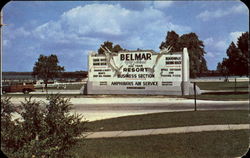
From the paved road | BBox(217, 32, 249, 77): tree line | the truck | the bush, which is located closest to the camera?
the bush

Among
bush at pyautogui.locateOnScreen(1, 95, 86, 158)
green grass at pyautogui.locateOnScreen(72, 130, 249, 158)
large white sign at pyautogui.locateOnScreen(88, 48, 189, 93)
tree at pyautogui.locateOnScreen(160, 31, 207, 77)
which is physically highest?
tree at pyautogui.locateOnScreen(160, 31, 207, 77)

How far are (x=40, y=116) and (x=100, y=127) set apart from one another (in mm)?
6296

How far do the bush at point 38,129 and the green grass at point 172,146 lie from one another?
2.70 ft

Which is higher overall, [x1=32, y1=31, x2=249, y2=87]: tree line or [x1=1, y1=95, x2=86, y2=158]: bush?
[x1=32, y1=31, x2=249, y2=87]: tree line

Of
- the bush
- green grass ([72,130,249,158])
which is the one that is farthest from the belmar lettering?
the bush

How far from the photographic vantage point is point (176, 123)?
A: 432 inches

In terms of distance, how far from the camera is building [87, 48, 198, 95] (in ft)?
81.6

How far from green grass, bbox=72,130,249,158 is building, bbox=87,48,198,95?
16.3 meters

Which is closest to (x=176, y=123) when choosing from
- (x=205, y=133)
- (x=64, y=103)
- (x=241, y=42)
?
(x=205, y=133)

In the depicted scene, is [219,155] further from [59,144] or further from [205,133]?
[59,144]

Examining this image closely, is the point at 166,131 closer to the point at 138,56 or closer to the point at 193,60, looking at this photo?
the point at 138,56

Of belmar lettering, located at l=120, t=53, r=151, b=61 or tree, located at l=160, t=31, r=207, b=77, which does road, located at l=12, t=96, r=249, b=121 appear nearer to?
belmar lettering, located at l=120, t=53, r=151, b=61

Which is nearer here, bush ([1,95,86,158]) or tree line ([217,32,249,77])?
bush ([1,95,86,158])

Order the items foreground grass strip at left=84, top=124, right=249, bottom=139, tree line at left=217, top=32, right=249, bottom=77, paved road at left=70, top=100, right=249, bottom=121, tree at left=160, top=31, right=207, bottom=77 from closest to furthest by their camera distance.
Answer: foreground grass strip at left=84, top=124, right=249, bottom=139
paved road at left=70, top=100, right=249, bottom=121
tree line at left=217, top=32, right=249, bottom=77
tree at left=160, top=31, right=207, bottom=77
